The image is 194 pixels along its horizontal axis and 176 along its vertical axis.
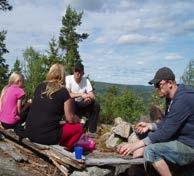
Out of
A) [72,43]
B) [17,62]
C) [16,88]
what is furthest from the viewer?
[17,62]

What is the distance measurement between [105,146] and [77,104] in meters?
1.17

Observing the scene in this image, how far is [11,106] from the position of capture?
9.09 meters

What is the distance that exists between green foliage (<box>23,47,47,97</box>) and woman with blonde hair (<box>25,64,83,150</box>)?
38.6 meters

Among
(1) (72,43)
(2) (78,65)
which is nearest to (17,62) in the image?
(1) (72,43)

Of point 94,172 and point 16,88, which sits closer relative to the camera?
point 94,172

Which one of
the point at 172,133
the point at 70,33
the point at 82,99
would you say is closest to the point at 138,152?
the point at 172,133

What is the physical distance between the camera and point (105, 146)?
10.2m

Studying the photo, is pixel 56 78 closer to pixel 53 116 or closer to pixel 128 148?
pixel 53 116

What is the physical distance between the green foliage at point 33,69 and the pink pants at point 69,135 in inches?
1525

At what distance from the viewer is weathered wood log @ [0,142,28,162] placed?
735cm

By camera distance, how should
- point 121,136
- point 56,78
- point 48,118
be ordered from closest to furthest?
1. point 48,118
2. point 56,78
3. point 121,136

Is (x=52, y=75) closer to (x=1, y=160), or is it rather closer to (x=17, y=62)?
(x=1, y=160)

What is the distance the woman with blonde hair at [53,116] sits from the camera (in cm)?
748

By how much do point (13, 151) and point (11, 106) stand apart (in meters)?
1.57
